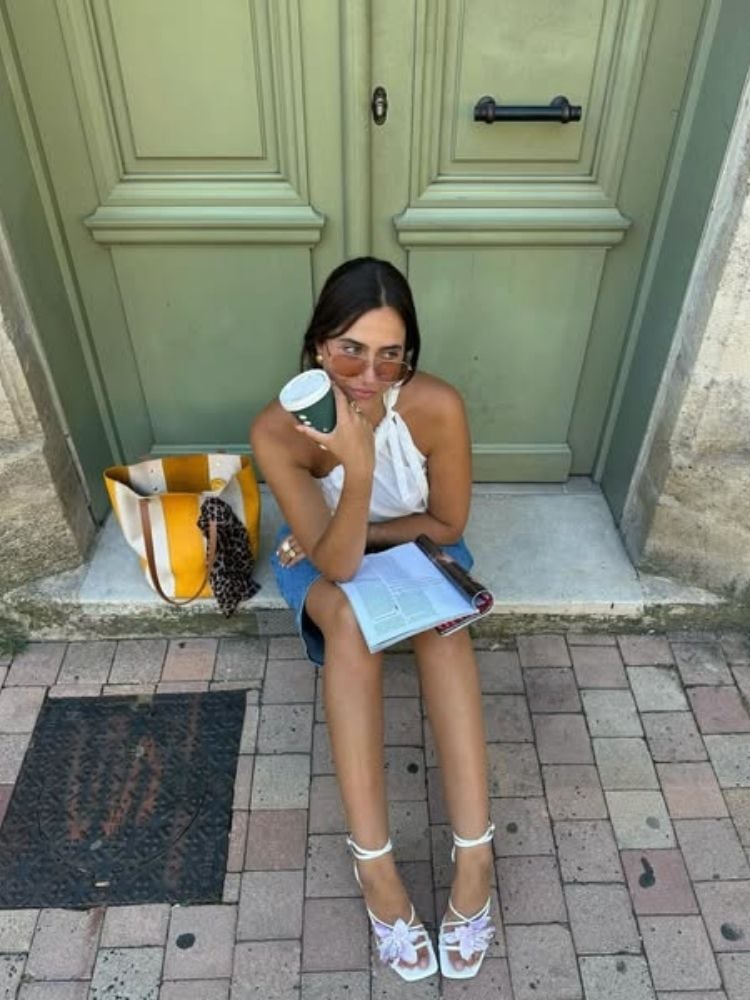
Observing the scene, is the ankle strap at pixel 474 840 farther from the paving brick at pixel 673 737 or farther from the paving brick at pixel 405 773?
the paving brick at pixel 673 737

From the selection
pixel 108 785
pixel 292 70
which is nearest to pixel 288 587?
pixel 108 785

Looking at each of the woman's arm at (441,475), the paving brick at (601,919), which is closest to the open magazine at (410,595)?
the woman's arm at (441,475)

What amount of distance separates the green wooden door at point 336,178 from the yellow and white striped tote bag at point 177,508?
366 mm

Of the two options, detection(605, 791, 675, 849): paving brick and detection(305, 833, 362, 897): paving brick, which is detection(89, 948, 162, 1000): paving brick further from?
detection(605, 791, 675, 849): paving brick

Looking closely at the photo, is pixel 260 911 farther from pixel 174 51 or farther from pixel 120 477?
pixel 174 51

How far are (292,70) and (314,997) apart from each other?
2475mm

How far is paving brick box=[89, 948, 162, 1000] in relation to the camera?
6.27 feet

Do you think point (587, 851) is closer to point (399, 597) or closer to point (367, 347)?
point (399, 597)

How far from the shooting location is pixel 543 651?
2.70 m

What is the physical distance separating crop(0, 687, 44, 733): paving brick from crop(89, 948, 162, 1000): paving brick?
0.79m

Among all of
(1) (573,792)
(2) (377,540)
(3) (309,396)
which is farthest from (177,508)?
(1) (573,792)

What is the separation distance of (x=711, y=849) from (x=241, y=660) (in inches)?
61.4

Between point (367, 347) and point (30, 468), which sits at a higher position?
point (367, 347)

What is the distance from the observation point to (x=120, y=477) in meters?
2.54
